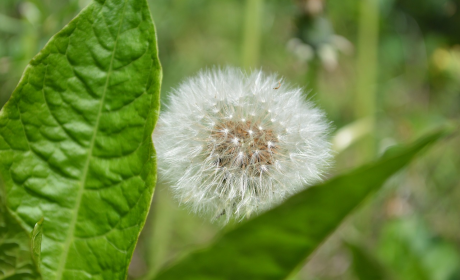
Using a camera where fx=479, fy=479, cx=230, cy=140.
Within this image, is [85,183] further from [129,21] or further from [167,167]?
[167,167]

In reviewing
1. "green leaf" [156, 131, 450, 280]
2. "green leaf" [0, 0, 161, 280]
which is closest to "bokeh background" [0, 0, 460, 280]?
"green leaf" [156, 131, 450, 280]

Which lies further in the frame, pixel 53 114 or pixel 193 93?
pixel 193 93

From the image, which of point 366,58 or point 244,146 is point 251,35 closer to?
point 244,146

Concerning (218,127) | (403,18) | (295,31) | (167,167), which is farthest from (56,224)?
(403,18)

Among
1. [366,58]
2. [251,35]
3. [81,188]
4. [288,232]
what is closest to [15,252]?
[81,188]

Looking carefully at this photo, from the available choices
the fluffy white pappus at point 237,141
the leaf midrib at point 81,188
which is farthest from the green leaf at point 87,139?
the fluffy white pappus at point 237,141
